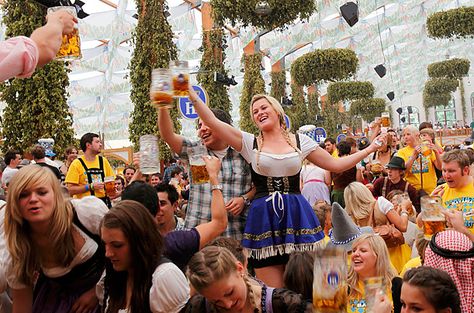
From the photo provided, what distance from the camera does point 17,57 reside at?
179cm

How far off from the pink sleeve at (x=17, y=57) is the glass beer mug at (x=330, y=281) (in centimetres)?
95

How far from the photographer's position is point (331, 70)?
1490cm

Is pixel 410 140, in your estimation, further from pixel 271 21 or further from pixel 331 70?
pixel 331 70

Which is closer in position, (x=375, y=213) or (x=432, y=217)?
(x=432, y=217)

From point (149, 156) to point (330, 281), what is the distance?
1.64m

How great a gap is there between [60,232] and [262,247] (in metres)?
1.03

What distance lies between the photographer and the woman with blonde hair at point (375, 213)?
402 cm

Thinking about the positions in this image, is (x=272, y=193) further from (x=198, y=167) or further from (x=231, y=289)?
(x=231, y=289)

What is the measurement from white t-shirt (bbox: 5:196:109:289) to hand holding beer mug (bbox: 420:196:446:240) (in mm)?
1500

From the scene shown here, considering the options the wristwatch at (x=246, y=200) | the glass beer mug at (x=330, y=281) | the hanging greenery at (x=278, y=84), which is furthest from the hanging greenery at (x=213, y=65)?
the glass beer mug at (x=330, y=281)

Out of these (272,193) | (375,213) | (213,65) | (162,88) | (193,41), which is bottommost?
(375,213)

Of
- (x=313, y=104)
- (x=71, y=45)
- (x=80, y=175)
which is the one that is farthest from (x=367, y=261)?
(x=313, y=104)

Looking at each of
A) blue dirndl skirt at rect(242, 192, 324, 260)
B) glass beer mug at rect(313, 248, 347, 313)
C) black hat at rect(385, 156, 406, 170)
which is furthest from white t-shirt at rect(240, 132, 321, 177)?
black hat at rect(385, 156, 406, 170)

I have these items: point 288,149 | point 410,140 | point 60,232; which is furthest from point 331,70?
point 60,232
